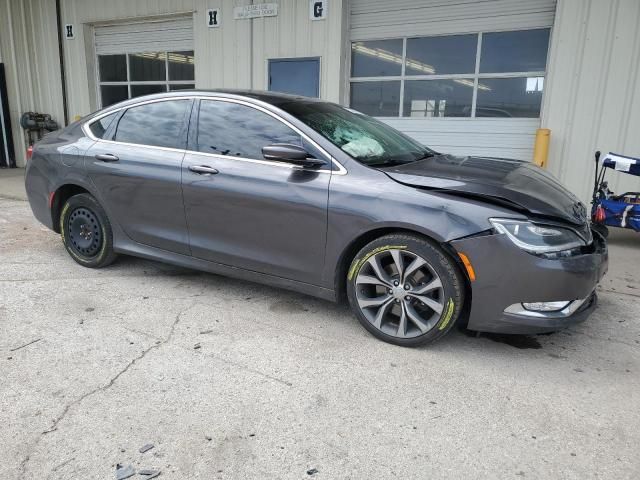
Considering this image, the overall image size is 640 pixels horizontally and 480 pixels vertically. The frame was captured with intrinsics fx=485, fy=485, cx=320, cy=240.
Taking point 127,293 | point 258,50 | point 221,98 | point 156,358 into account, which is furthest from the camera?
point 258,50

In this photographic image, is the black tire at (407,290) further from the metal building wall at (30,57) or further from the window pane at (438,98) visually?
the metal building wall at (30,57)

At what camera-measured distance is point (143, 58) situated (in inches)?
433

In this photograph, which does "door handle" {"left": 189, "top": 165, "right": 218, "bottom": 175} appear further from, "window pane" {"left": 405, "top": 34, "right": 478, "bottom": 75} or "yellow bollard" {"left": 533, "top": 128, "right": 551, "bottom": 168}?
"window pane" {"left": 405, "top": 34, "right": 478, "bottom": 75}

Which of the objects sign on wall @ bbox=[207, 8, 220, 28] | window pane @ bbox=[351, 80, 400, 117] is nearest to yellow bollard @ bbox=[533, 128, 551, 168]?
window pane @ bbox=[351, 80, 400, 117]

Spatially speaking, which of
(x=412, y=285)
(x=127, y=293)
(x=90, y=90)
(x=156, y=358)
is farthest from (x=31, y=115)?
(x=412, y=285)

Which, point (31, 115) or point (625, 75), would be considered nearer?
point (625, 75)

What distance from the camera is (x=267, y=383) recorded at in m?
2.72

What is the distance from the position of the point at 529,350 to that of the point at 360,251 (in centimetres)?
128

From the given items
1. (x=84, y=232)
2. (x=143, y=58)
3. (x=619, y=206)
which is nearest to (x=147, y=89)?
(x=143, y=58)

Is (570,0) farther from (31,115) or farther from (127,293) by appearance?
(31,115)

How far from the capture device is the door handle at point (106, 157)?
4086mm

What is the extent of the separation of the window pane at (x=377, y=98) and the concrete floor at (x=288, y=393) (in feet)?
17.8

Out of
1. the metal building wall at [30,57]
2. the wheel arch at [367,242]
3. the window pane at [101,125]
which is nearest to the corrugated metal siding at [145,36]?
the metal building wall at [30,57]

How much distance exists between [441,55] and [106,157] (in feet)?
19.2
